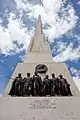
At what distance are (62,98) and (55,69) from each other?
2457 millimetres

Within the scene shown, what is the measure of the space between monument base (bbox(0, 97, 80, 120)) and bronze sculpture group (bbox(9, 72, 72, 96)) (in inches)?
28.5

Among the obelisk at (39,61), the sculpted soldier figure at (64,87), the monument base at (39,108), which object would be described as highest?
the obelisk at (39,61)

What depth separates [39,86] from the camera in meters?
14.8

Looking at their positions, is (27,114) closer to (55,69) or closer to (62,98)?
(62,98)

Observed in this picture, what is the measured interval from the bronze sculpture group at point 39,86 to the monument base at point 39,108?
0.72 metres

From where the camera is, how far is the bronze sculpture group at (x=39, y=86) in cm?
1461

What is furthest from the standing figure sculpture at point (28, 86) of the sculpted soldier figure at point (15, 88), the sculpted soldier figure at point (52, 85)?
the sculpted soldier figure at point (52, 85)

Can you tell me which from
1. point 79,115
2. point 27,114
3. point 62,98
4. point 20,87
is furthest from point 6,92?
point 79,115

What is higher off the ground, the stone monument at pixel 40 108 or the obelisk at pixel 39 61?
the obelisk at pixel 39 61

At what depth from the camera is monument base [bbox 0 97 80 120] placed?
13516mm

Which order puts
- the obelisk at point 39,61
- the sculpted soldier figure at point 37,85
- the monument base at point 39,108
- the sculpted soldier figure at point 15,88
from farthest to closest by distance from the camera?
the obelisk at point 39,61 < the sculpted soldier figure at point 15,88 < the sculpted soldier figure at point 37,85 < the monument base at point 39,108

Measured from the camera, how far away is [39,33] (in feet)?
59.5

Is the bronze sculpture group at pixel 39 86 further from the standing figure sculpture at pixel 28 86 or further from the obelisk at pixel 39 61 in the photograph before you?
the obelisk at pixel 39 61

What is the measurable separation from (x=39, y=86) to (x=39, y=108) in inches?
61.3
